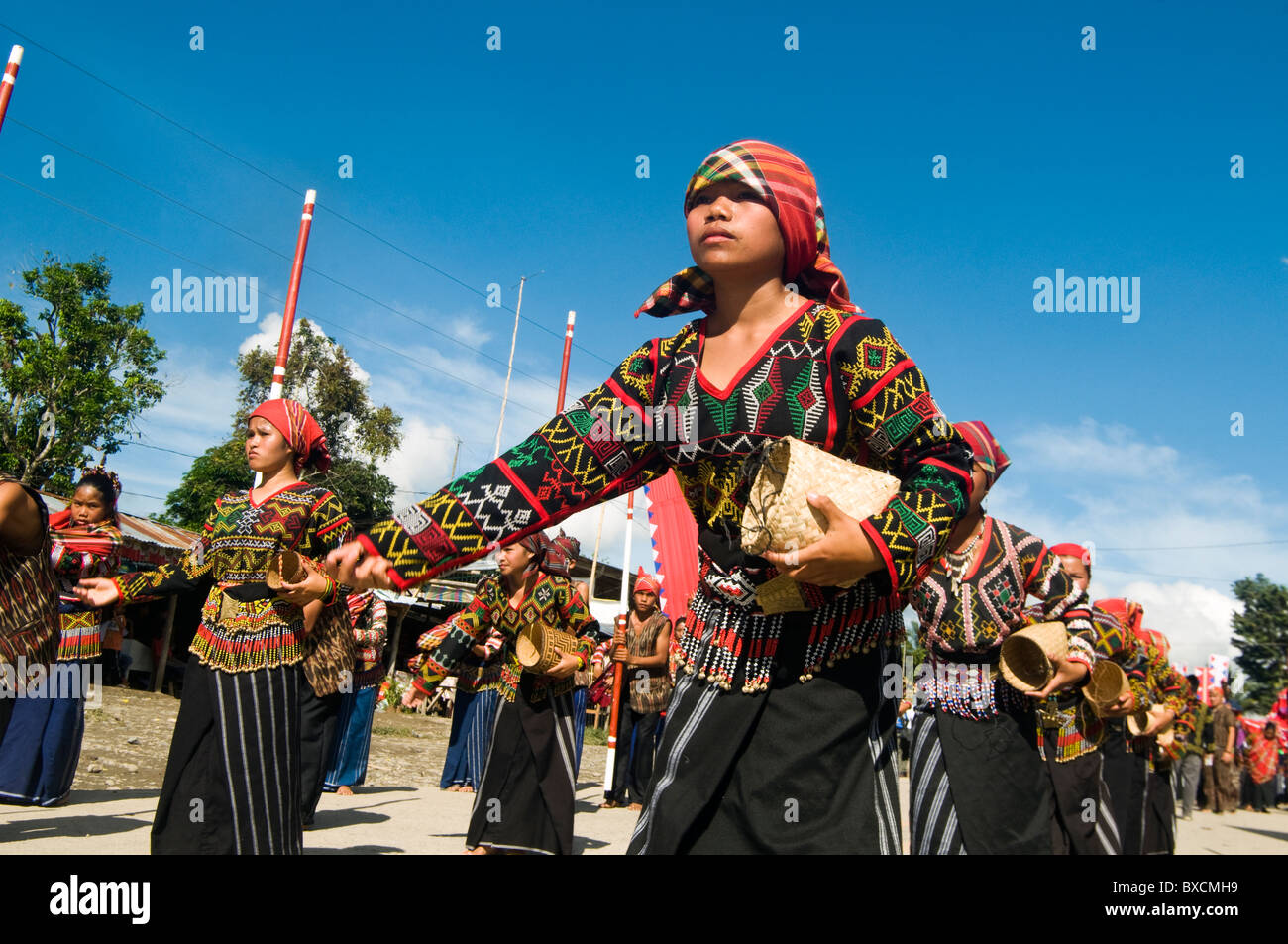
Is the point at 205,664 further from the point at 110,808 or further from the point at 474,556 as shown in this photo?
the point at 110,808

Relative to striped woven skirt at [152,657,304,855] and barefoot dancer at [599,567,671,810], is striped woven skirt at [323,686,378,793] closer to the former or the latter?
barefoot dancer at [599,567,671,810]

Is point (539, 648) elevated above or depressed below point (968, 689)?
above

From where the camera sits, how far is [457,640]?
679 centimetres

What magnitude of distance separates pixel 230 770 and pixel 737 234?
3306 millimetres

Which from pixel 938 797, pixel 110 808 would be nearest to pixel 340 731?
pixel 110 808

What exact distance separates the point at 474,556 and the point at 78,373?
104 ft

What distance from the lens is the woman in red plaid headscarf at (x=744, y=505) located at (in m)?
2.23

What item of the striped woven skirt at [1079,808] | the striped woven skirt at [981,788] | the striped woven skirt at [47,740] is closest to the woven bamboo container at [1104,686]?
the striped woven skirt at [1079,808]

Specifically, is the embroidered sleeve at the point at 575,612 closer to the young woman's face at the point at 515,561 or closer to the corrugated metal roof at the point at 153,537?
the young woman's face at the point at 515,561

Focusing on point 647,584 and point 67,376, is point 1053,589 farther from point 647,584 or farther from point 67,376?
point 67,376

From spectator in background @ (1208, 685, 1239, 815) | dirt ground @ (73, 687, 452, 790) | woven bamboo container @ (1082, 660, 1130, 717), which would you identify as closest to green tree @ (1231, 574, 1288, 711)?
spectator in background @ (1208, 685, 1239, 815)

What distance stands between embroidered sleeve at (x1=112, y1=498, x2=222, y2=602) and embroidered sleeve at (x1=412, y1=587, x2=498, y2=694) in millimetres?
1942

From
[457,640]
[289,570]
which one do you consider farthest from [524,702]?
[289,570]

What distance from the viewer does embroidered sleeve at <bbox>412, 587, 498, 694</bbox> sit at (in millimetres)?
6715
